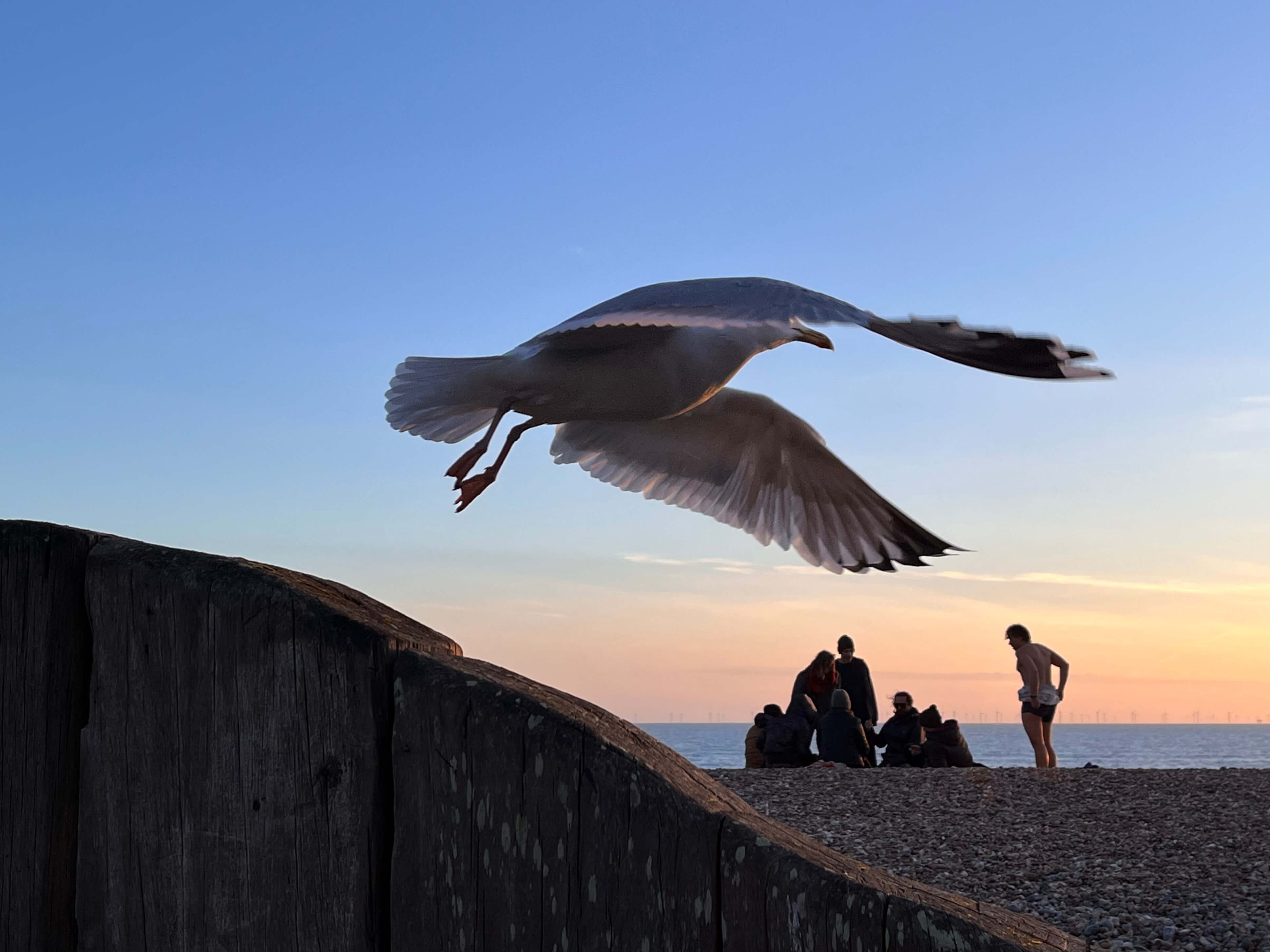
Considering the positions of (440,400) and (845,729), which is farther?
(845,729)

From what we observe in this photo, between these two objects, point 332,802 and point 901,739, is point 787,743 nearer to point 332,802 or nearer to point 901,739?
point 901,739

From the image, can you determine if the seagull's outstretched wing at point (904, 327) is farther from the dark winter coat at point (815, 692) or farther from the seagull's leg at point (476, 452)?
the dark winter coat at point (815, 692)

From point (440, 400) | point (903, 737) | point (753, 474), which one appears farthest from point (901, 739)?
point (440, 400)

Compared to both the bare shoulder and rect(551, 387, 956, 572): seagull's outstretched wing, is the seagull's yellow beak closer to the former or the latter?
rect(551, 387, 956, 572): seagull's outstretched wing

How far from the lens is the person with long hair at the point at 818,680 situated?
10375mm

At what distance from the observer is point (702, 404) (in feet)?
17.6

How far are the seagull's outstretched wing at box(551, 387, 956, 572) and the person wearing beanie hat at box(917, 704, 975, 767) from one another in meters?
5.11

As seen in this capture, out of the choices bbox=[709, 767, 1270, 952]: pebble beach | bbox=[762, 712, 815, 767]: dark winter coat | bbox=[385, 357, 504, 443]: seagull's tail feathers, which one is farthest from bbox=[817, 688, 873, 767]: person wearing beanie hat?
bbox=[385, 357, 504, 443]: seagull's tail feathers

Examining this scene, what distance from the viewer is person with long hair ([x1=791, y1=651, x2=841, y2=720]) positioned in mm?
10375

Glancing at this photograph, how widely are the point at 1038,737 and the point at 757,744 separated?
249 cm

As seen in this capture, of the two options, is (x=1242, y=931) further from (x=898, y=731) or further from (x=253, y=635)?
(x=898, y=731)

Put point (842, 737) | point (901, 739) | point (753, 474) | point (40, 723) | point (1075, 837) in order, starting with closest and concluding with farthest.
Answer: point (40, 723), point (753, 474), point (1075, 837), point (842, 737), point (901, 739)

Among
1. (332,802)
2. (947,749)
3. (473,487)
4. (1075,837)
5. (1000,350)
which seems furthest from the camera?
(947,749)

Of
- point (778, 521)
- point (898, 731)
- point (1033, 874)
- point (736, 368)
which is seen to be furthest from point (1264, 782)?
point (736, 368)
